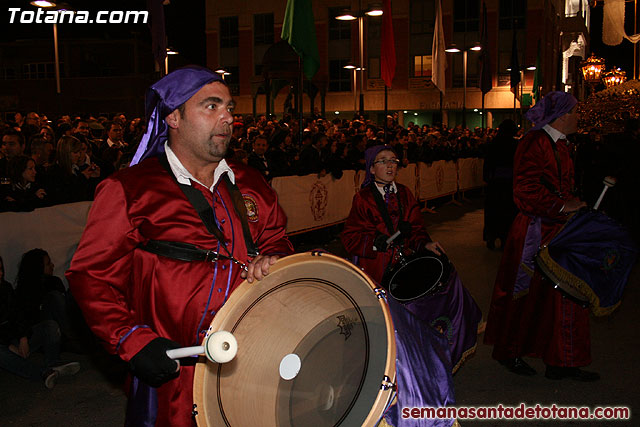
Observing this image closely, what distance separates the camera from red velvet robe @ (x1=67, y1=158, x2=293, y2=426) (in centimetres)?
247

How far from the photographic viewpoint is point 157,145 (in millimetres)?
2850

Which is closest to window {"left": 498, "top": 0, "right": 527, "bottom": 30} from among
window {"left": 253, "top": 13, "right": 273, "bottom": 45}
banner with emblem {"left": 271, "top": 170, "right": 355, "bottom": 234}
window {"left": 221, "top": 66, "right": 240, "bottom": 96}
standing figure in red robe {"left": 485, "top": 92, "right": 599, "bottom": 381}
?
window {"left": 253, "top": 13, "right": 273, "bottom": 45}

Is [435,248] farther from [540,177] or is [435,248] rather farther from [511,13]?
[511,13]

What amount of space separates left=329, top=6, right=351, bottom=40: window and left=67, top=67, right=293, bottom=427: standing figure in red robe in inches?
1929

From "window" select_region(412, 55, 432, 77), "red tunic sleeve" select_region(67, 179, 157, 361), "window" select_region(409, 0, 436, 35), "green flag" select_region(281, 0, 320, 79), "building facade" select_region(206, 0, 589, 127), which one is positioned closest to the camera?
"red tunic sleeve" select_region(67, 179, 157, 361)

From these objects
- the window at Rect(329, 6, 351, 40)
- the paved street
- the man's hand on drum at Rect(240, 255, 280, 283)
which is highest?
the window at Rect(329, 6, 351, 40)

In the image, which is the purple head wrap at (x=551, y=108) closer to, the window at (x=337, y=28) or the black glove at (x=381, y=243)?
the black glove at (x=381, y=243)

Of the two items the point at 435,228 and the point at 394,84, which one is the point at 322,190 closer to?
the point at 435,228

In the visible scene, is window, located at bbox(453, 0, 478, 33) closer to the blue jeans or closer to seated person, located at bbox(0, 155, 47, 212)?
seated person, located at bbox(0, 155, 47, 212)

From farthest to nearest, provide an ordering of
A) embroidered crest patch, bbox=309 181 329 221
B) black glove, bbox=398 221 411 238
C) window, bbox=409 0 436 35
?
window, bbox=409 0 436 35, embroidered crest patch, bbox=309 181 329 221, black glove, bbox=398 221 411 238

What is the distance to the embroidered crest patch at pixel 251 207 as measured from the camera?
2.87 meters

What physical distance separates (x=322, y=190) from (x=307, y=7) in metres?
3.23

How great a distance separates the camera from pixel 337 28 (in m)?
50.4

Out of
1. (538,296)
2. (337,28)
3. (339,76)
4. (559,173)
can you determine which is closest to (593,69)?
(339,76)
